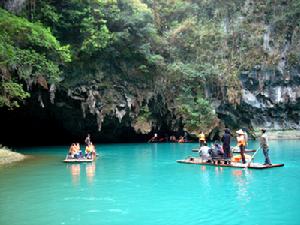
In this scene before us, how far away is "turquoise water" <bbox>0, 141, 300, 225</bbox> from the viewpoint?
27.4 ft

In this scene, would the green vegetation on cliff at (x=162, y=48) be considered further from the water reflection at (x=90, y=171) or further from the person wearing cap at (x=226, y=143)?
the person wearing cap at (x=226, y=143)

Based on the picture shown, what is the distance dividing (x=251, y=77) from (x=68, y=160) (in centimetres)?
2432

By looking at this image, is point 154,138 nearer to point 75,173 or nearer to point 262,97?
point 262,97

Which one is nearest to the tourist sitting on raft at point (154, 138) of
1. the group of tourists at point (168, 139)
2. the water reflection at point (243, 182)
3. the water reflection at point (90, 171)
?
the group of tourists at point (168, 139)

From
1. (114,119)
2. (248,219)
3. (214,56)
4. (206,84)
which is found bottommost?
(248,219)

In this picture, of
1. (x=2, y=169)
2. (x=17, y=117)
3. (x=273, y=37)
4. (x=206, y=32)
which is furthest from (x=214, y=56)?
(x=2, y=169)

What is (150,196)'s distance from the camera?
34.8ft

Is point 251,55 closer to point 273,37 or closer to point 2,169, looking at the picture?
point 273,37

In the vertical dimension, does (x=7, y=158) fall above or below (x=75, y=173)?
above

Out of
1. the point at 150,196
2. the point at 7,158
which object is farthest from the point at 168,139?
the point at 150,196

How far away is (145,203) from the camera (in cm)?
976

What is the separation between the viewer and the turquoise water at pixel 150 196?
8352mm

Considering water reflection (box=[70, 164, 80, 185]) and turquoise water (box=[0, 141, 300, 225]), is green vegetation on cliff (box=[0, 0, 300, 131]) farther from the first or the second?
turquoise water (box=[0, 141, 300, 225])

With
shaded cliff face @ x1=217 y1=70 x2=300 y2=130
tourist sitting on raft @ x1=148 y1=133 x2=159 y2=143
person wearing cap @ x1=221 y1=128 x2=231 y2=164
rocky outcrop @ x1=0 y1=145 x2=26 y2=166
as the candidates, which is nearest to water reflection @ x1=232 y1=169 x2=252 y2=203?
person wearing cap @ x1=221 y1=128 x2=231 y2=164
